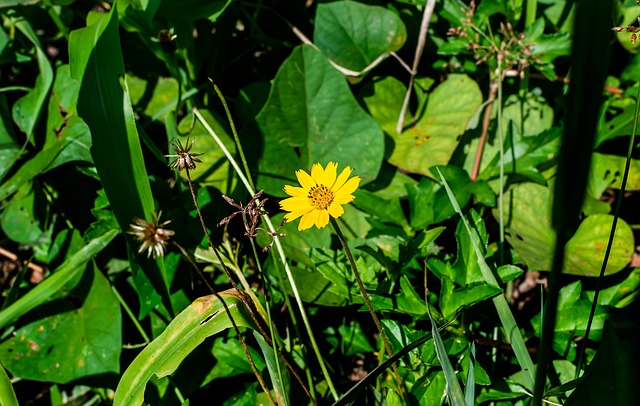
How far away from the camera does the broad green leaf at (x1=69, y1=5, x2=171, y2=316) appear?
1577 millimetres

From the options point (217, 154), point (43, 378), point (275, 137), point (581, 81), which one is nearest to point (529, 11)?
point (275, 137)

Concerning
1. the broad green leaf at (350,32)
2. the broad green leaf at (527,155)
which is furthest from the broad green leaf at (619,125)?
the broad green leaf at (350,32)

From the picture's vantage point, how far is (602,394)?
1.14 meters

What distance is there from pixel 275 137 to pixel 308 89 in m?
0.20

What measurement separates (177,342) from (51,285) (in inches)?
19.6

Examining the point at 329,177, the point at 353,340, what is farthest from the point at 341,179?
the point at 353,340

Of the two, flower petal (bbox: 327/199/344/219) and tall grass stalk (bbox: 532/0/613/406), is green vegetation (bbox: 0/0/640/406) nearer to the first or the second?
flower petal (bbox: 327/199/344/219)

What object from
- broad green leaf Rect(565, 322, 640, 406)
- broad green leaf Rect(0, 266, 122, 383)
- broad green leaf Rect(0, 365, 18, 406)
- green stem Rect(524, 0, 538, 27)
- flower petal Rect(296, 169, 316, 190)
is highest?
green stem Rect(524, 0, 538, 27)

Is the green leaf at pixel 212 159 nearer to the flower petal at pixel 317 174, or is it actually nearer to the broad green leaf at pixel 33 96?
the broad green leaf at pixel 33 96

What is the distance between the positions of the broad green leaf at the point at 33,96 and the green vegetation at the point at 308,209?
18mm

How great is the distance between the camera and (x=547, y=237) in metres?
1.89

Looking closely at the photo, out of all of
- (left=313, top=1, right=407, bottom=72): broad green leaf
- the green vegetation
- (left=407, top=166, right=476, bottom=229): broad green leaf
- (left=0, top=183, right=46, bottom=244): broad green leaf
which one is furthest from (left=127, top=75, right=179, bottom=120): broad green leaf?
(left=407, top=166, right=476, bottom=229): broad green leaf

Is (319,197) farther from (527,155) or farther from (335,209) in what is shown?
(527,155)

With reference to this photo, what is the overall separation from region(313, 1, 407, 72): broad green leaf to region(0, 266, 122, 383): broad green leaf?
114 cm
